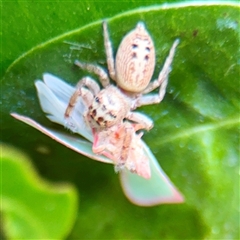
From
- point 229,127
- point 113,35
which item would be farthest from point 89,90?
point 229,127

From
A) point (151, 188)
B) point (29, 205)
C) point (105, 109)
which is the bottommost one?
point (29, 205)

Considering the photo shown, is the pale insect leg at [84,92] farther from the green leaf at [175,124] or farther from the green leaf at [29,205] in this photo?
the green leaf at [29,205]

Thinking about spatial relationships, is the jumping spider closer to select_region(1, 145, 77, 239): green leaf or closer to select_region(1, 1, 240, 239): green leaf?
select_region(1, 1, 240, 239): green leaf

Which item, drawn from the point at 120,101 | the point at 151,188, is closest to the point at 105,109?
the point at 120,101

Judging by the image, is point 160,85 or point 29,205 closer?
point 29,205

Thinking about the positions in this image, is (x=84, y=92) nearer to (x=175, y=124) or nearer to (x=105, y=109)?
(x=105, y=109)

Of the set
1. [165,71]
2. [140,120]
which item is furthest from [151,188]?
[165,71]

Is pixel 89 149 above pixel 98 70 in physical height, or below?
below
